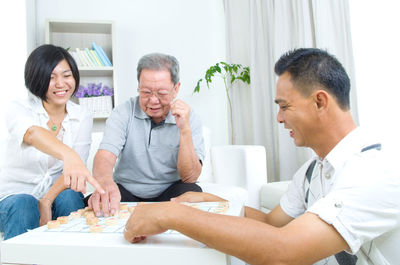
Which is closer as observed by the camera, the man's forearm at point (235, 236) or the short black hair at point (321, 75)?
the man's forearm at point (235, 236)

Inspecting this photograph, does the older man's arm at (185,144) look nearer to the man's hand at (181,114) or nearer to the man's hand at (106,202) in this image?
the man's hand at (181,114)

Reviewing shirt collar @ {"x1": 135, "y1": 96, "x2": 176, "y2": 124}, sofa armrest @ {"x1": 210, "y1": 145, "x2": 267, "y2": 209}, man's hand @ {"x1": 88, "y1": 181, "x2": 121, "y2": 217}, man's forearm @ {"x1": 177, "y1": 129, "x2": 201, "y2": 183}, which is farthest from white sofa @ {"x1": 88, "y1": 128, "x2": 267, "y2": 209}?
man's hand @ {"x1": 88, "y1": 181, "x2": 121, "y2": 217}

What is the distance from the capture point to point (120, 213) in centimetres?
102

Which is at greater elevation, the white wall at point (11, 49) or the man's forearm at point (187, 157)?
the white wall at point (11, 49)

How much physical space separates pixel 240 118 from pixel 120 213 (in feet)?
8.10

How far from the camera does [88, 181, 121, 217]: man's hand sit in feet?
3.50

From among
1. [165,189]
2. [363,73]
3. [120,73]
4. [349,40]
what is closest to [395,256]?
[165,189]

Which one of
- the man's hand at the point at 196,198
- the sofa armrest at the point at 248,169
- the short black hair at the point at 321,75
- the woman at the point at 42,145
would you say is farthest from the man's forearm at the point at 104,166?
the sofa armrest at the point at 248,169

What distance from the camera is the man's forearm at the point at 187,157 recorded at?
5.16 feet

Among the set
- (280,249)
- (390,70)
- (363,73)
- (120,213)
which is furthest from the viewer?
(363,73)

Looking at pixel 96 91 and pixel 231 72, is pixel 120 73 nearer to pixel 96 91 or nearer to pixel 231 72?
pixel 96 91

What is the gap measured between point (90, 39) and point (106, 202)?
267 cm

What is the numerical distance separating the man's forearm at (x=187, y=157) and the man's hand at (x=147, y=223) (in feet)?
2.64

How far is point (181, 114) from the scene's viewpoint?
1.53 meters
